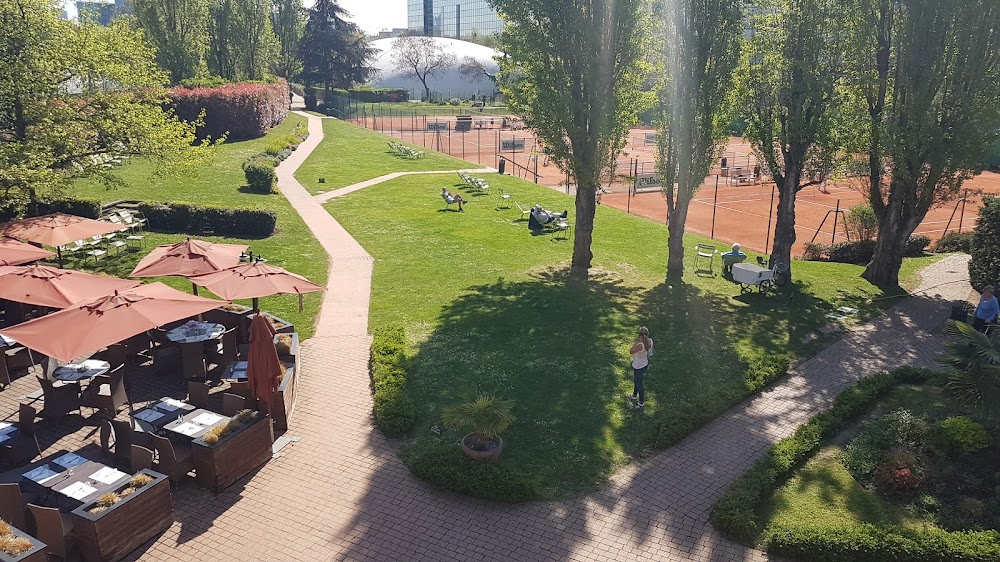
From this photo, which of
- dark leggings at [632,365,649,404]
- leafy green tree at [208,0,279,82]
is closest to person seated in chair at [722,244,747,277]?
dark leggings at [632,365,649,404]

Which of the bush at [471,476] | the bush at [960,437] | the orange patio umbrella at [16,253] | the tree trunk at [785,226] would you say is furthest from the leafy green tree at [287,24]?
the bush at [960,437]

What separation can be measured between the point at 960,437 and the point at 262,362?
11965 mm

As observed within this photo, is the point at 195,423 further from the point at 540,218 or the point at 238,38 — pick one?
the point at 238,38

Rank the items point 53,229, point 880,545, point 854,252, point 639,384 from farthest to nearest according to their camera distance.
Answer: point 854,252 → point 53,229 → point 639,384 → point 880,545

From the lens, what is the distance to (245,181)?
3350cm

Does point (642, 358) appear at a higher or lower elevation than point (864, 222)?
lower

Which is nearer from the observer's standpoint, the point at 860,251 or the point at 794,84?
the point at 794,84

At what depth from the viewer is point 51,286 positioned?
13039 mm

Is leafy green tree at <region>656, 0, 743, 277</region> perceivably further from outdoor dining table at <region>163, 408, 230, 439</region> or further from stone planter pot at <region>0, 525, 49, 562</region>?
stone planter pot at <region>0, 525, 49, 562</region>

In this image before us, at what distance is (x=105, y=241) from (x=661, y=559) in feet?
67.1

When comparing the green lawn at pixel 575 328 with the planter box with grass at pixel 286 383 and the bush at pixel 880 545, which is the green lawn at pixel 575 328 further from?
the bush at pixel 880 545

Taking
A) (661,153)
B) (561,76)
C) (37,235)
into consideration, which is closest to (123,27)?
(37,235)

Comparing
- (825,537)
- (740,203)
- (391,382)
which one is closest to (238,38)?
(740,203)

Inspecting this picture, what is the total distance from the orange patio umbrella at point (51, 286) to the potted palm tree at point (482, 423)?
22.9ft
